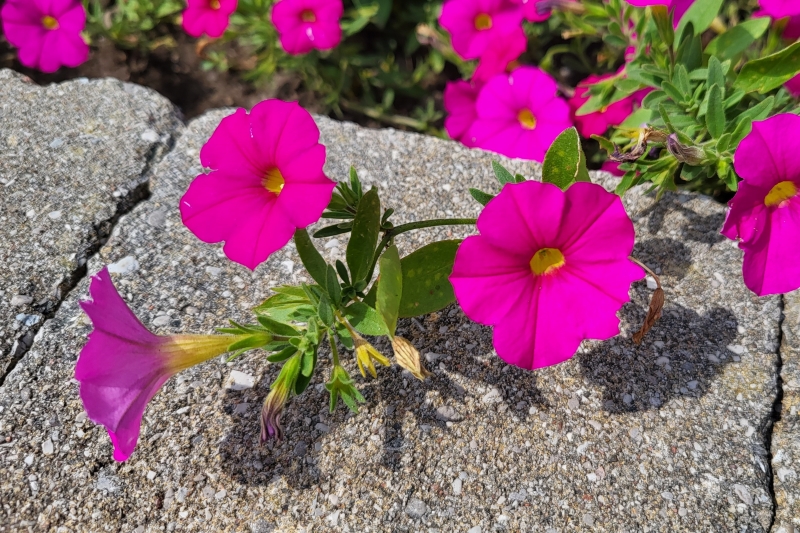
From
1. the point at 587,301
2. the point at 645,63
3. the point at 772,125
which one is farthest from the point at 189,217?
the point at 645,63

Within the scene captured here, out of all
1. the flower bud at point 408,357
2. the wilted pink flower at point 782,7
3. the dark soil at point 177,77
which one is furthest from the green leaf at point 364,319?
the dark soil at point 177,77

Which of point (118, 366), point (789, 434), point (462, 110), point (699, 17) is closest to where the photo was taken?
point (118, 366)

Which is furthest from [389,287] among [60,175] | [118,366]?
[60,175]

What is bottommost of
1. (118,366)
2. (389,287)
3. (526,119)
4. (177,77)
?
(177,77)

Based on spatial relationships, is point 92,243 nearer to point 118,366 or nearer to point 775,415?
point 118,366

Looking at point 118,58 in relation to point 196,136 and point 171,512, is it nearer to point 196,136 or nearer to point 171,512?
point 196,136

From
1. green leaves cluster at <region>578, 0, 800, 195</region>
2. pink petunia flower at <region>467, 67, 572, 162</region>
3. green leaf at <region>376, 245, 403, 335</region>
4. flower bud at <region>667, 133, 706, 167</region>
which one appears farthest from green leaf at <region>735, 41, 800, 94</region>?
green leaf at <region>376, 245, 403, 335</region>
